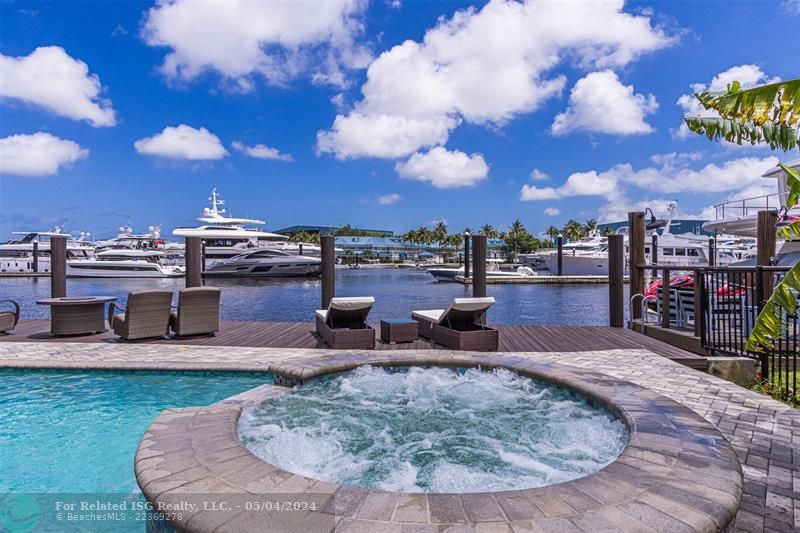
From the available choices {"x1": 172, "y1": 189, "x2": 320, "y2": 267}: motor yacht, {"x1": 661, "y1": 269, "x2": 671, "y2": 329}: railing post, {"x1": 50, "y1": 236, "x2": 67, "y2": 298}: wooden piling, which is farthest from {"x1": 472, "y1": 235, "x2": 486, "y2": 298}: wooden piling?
{"x1": 172, "y1": 189, "x2": 320, "y2": 267}: motor yacht

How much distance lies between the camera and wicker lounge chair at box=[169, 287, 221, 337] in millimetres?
7199

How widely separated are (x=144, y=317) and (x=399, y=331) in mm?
4199

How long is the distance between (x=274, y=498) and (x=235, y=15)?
10027 millimetres

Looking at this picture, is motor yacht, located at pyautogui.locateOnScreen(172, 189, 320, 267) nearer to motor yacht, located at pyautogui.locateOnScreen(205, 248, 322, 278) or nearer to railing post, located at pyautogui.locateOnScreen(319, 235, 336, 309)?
motor yacht, located at pyautogui.locateOnScreen(205, 248, 322, 278)

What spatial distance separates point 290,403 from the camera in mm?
3955

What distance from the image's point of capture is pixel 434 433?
3.43m

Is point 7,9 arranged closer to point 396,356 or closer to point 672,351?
point 396,356

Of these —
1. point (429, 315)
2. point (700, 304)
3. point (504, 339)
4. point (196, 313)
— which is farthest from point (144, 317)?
point (700, 304)

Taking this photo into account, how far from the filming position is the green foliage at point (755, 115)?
3.05 m

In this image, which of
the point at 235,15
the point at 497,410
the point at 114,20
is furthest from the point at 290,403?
the point at 114,20

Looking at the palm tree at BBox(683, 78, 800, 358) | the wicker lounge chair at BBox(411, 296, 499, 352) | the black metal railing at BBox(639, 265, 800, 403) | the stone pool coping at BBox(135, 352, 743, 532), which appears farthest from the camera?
the wicker lounge chair at BBox(411, 296, 499, 352)

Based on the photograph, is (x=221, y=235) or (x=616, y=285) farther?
(x=221, y=235)

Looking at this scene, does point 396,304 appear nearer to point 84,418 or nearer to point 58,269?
point 58,269

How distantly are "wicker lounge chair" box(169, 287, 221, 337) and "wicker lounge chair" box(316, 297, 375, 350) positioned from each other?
2.03m
